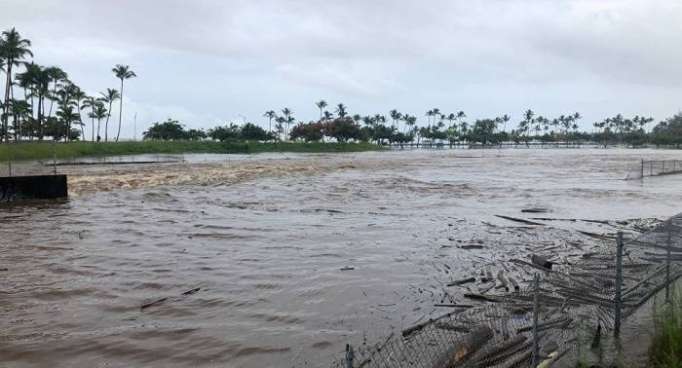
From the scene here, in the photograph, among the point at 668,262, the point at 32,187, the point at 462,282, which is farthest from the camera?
the point at 32,187

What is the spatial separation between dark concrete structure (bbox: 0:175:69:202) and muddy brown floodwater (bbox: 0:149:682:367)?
2.61 feet

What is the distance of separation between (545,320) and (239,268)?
6896 millimetres

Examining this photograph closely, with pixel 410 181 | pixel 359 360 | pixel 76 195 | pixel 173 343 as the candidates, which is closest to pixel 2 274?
pixel 173 343

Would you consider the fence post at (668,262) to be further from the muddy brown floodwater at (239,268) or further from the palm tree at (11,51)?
the palm tree at (11,51)

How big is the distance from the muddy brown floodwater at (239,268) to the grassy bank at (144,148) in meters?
26.0

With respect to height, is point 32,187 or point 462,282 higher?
point 32,187

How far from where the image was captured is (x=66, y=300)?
9867 mm

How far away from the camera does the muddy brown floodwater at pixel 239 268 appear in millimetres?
7770

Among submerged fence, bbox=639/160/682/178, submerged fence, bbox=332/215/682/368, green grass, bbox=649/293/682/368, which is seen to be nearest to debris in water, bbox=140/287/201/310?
submerged fence, bbox=332/215/682/368

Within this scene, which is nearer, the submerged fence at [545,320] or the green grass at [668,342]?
the green grass at [668,342]

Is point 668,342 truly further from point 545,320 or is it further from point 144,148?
point 144,148

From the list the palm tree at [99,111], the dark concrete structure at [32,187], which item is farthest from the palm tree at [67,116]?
the dark concrete structure at [32,187]

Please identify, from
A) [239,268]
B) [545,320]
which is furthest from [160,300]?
[545,320]

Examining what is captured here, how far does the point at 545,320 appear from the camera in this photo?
7555 millimetres
